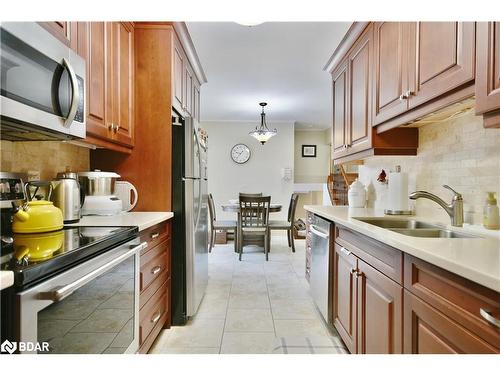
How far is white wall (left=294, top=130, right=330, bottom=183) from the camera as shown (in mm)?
7184

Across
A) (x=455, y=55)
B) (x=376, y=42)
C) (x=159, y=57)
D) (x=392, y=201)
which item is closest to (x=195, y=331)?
(x=392, y=201)

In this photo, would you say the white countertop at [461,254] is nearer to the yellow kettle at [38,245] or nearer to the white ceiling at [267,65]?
the yellow kettle at [38,245]

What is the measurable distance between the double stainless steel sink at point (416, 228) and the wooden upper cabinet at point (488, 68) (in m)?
0.66

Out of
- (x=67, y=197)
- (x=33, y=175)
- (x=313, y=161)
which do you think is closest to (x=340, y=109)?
(x=67, y=197)

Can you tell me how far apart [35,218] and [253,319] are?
5.86 feet

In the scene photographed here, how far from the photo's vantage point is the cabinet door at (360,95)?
2.25 m

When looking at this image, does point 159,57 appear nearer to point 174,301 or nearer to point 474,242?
point 174,301

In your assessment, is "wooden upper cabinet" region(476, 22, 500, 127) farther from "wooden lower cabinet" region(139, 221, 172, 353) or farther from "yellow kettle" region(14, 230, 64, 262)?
"wooden lower cabinet" region(139, 221, 172, 353)

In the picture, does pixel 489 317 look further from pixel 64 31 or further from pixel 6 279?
pixel 64 31

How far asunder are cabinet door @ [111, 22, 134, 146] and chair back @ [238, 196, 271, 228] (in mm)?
2458

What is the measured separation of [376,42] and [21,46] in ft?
6.63

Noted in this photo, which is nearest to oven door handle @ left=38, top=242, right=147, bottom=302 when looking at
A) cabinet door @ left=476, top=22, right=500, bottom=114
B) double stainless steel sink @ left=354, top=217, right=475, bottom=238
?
double stainless steel sink @ left=354, top=217, right=475, bottom=238
